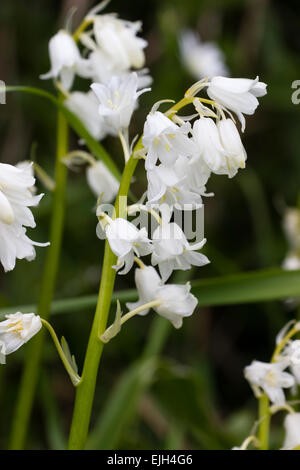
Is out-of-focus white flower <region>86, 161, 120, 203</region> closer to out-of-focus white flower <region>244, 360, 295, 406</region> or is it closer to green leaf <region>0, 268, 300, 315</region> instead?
green leaf <region>0, 268, 300, 315</region>

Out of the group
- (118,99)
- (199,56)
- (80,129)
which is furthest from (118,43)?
(199,56)

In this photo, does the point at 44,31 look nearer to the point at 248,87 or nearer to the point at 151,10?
the point at 151,10

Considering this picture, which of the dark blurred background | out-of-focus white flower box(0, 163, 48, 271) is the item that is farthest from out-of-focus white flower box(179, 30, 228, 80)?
out-of-focus white flower box(0, 163, 48, 271)

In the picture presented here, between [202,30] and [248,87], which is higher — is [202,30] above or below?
below

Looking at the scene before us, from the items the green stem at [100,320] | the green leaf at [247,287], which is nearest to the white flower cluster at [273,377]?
the green leaf at [247,287]

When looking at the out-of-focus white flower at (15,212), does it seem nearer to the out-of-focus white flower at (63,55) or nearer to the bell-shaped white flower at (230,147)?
the bell-shaped white flower at (230,147)

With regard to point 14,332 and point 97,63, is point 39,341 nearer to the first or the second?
point 14,332

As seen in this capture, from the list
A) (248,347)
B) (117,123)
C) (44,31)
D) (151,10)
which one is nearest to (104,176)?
(117,123)
